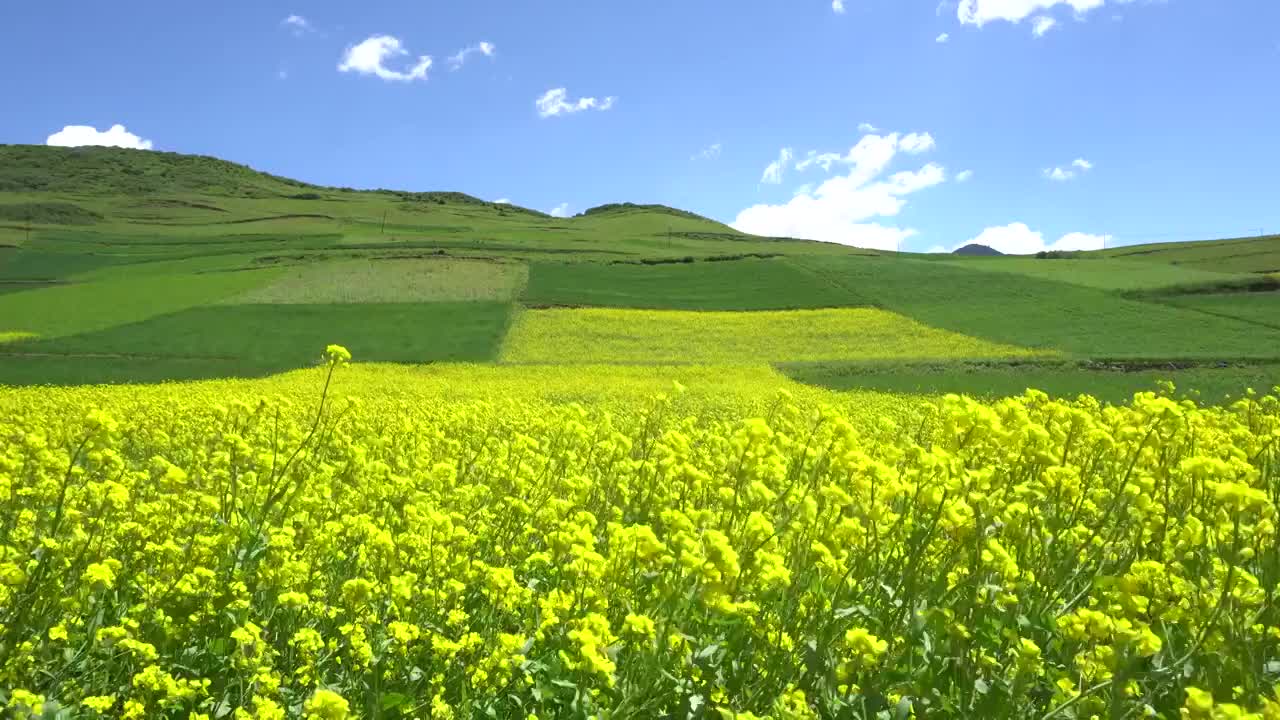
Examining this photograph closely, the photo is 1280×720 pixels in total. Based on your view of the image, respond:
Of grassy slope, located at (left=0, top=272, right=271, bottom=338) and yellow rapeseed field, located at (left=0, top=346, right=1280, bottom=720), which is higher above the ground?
grassy slope, located at (left=0, top=272, right=271, bottom=338)

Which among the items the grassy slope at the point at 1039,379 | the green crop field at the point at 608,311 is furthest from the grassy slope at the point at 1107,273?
the grassy slope at the point at 1039,379

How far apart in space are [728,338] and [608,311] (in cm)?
894

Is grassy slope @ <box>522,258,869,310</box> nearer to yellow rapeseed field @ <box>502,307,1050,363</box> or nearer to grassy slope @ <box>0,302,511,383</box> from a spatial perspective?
yellow rapeseed field @ <box>502,307,1050,363</box>

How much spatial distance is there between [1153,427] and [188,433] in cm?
1095

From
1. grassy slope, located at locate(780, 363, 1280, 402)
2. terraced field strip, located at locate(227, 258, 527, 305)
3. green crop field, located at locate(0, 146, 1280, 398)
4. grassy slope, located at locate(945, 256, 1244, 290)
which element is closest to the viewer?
grassy slope, located at locate(780, 363, 1280, 402)

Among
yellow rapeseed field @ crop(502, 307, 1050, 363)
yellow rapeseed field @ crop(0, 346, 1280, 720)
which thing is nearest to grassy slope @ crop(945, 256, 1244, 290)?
yellow rapeseed field @ crop(502, 307, 1050, 363)

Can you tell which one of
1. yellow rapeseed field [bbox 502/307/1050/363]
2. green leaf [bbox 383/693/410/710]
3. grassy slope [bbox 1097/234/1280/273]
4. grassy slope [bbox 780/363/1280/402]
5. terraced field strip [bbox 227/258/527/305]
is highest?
grassy slope [bbox 1097/234/1280/273]

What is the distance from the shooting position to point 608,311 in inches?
1793

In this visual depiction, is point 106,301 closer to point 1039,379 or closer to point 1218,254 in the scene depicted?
point 1039,379

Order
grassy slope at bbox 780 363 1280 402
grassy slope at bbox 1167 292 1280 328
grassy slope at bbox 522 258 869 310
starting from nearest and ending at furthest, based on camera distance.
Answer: grassy slope at bbox 780 363 1280 402
grassy slope at bbox 1167 292 1280 328
grassy slope at bbox 522 258 869 310

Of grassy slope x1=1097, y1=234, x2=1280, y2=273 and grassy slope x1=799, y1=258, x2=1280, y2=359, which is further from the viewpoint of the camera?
grassy slope x1=1097, y1=234, x2=1280, y2=273

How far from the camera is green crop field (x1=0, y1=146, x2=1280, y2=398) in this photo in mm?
30219

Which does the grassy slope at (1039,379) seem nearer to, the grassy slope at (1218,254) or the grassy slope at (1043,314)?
the grassy slope at (1043,314)

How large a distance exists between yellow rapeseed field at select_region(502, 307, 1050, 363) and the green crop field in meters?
0.23
